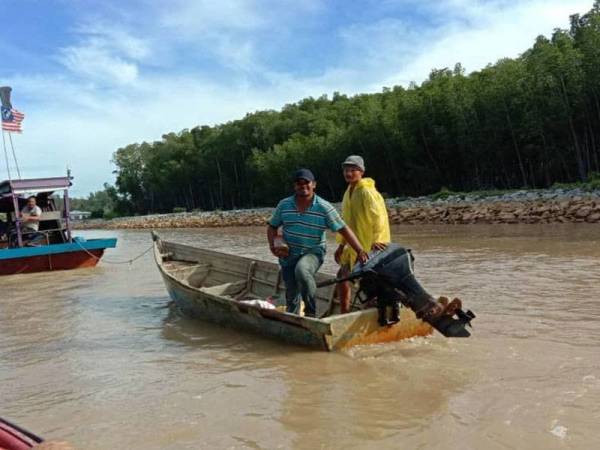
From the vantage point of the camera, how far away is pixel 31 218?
13.4m

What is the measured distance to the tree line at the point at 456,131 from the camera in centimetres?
2669

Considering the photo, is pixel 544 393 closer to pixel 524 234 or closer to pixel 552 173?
pixel 524 234

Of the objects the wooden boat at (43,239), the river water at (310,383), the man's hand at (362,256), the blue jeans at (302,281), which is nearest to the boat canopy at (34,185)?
the wooden boat at (43,239)

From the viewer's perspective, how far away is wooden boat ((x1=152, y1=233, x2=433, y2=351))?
16.4 ft

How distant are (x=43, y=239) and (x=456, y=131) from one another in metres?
24.2

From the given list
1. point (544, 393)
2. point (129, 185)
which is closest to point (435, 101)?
point (544, 393)

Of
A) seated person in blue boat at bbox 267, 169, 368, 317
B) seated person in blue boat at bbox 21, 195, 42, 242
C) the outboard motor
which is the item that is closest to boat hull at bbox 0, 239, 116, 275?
seated person in blue boat at bbox 21, 195, 42, 242

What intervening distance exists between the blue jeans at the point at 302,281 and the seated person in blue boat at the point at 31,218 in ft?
32.9

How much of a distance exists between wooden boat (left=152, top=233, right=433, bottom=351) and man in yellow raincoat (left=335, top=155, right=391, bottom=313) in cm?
65

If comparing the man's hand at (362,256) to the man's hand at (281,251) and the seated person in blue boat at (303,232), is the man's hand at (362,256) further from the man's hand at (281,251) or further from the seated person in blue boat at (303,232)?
the man's hand at (281,251)

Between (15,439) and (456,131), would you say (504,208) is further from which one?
(15,439)

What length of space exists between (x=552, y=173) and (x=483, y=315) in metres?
28.5

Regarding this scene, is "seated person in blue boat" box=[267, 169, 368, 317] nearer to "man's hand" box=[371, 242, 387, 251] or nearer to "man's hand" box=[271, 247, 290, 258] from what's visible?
"man's hand" box=[271, 247, 290, 258]

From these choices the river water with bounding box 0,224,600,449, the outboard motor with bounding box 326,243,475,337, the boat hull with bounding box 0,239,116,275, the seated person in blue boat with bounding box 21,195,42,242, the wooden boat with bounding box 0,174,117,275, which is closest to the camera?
the river water with bounding box 0,224,600,449
